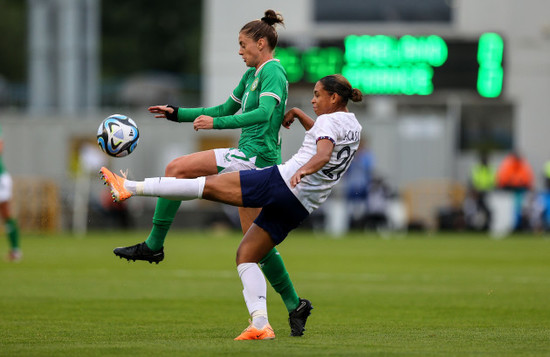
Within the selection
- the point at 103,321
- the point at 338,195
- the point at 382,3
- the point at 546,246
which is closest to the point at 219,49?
the point at 382,3

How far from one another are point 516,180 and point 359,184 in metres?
3.90

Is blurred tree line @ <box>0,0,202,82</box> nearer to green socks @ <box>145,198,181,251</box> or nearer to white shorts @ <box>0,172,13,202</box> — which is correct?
white shorts @ <box>0,172,13,202</box>

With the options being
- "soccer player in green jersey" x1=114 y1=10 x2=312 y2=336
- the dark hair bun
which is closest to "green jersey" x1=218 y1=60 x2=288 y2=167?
"soccer player in green jersey" x1=114 y1=10 x2=312 y2=336

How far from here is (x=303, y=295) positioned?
11.7 metres

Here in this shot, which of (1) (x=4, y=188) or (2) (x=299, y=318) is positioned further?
(1) (x=4, y=188)

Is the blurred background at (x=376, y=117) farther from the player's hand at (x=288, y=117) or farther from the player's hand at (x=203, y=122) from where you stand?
the player's hand at (x=203, y=122)

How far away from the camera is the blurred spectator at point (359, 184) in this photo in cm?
2580

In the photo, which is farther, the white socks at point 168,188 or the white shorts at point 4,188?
the white shorts at point 4,188

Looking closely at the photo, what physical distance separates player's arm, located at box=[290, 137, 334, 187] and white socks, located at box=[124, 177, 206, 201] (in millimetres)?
664

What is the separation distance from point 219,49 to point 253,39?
2548cm

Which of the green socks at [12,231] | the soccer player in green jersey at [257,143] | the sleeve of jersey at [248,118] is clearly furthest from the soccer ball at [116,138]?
the green socks at [12,231]

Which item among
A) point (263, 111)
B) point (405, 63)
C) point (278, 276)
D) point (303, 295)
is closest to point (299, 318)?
point (278, 276)

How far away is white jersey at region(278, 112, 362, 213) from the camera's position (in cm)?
741

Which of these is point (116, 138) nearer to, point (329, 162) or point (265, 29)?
point (265, 29)
